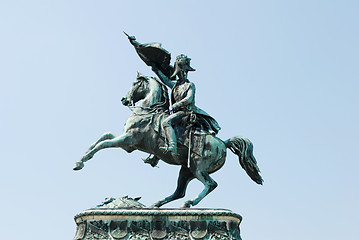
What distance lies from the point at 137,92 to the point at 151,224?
2.94 meters

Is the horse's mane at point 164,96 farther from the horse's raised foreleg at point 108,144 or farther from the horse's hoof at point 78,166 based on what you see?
the horse's hoof at point 78,166

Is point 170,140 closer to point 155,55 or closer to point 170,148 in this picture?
point 170,148

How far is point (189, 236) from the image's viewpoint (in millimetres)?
13883

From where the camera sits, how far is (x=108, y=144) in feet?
48.5

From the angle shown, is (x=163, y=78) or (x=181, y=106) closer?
(x=181, y=106)

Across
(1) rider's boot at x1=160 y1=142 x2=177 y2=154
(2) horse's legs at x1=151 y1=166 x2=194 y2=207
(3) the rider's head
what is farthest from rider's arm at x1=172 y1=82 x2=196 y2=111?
(2) horse's legs at x1=151 y1=166 x2=194 y2=207

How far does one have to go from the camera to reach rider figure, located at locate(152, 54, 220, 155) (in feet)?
48.5

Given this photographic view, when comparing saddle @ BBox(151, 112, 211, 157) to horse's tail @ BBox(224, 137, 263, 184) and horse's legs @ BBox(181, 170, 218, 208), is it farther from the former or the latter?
horse's tail @ BBox(224, 137, 263, 184)

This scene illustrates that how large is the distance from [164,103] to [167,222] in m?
2.59

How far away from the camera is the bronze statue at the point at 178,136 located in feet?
48.6

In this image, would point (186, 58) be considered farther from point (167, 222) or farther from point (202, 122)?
point (167, 222)

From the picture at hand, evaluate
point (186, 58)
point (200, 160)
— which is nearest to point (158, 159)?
point (200, 160)

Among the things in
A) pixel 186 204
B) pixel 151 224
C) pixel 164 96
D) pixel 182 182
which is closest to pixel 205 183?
pixel 186 204

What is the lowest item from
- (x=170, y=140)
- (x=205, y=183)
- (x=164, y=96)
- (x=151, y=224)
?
(x=151, y=224)
